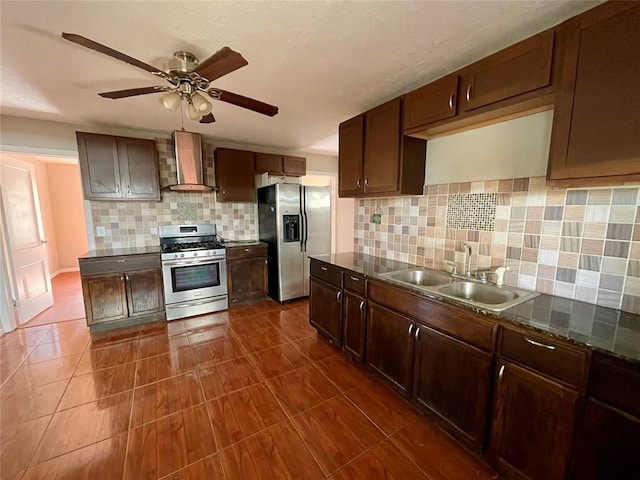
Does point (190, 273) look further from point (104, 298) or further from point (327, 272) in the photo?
point (327, 272)

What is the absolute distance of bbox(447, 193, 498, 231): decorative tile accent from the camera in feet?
6.17

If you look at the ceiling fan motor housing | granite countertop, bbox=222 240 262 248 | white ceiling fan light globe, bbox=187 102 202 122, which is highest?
the ceiling fan motor housing

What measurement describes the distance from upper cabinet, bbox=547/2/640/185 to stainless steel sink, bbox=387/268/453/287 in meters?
A: 0.99

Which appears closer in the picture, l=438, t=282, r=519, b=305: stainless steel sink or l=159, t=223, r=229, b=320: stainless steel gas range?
l=438, t=282, r=519, b=305: stainless steel sink

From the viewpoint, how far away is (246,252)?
3.80 m

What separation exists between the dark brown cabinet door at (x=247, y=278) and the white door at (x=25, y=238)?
2.45 metres

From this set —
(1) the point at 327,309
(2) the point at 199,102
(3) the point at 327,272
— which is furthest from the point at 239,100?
(1) the point at 327,309

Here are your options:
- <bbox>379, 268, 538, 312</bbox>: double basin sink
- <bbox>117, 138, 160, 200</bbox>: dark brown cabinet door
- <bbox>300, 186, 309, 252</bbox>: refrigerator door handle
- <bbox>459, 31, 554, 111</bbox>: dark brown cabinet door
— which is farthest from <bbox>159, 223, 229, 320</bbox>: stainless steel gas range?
<bbox>459, 31, 554, 111</bbox>: dark brown cabinet door

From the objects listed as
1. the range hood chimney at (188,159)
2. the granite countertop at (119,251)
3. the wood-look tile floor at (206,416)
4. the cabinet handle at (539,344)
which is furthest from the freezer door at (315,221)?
the cabinet handle at (539,344)

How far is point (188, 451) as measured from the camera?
1542 millimetres

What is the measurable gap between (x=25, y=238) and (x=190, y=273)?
85.2 inches

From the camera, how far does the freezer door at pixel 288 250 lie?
12.3ft

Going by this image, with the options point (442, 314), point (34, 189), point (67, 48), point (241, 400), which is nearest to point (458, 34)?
point (442, 314)

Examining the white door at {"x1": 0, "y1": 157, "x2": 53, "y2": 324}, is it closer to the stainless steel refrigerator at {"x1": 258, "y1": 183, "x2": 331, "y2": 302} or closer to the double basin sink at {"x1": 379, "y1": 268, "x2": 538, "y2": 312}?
the stainless steel refrigerator at {"x1": 258, "y1": 183, "x2": 331, "y2": 302}
